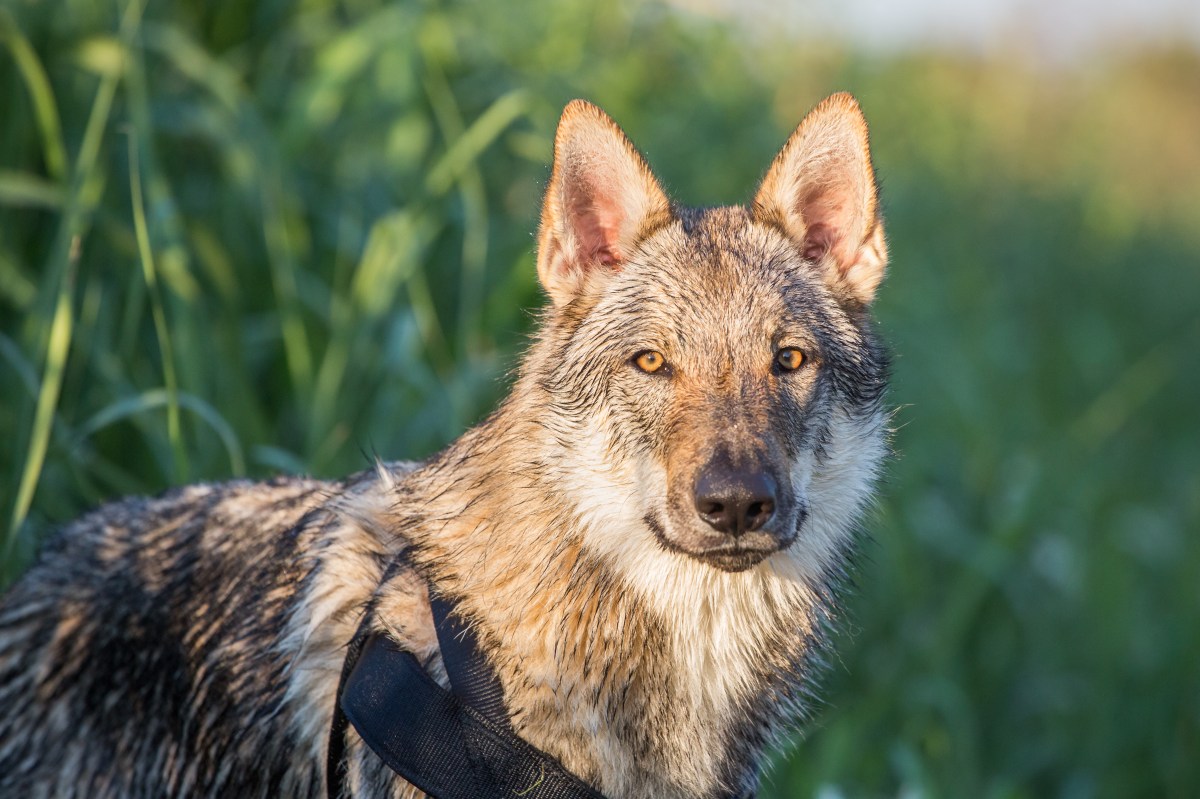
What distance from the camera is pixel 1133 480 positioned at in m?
8.23

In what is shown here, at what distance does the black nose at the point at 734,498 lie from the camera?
2.52 m

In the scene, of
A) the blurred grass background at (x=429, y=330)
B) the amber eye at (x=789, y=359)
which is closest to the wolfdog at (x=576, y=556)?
the amber eye at (x=789, y=359)

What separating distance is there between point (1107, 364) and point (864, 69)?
3598 millimetres

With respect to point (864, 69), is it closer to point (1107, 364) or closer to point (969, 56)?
point (1107, 364)

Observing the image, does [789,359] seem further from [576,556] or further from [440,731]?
[440,731]

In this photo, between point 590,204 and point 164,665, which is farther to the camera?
point 590,204

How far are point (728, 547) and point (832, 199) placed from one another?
1.15 m

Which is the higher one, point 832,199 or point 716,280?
point 832,199

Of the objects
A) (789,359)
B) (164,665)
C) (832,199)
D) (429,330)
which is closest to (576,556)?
(789,359)

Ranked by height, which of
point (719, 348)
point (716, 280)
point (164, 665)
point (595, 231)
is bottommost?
point (164, 665)

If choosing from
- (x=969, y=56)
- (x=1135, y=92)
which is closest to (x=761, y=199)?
(x=969, y=56)

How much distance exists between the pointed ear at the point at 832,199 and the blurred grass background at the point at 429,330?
282mm

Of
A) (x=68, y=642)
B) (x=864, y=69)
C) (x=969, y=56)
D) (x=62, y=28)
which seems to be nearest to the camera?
(x=68, y=642)

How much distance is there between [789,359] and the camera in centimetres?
290
